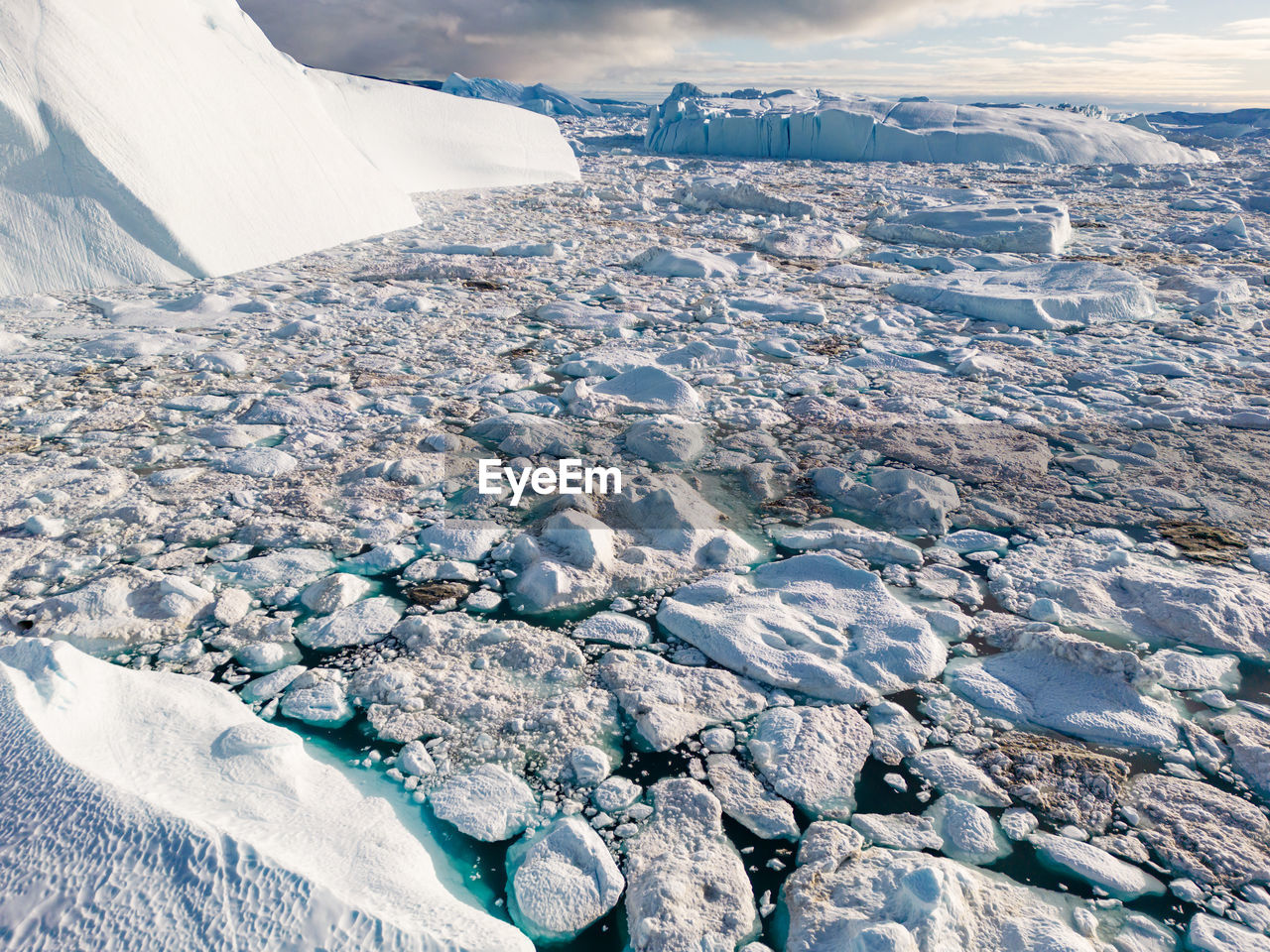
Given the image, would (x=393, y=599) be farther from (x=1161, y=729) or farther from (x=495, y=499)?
(x=1161, y=729)

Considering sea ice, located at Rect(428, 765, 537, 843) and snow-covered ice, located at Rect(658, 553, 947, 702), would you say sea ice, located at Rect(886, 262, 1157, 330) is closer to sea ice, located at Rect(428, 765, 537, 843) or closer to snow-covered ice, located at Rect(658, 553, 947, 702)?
snow-covered ice, located at Rect(658, 553, 947, 702)

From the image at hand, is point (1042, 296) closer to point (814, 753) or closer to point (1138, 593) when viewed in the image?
point (1138, 593)

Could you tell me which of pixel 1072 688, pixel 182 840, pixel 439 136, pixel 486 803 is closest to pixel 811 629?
pixel 1072 688

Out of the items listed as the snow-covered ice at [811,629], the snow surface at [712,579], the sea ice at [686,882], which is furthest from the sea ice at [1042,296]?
the sea ice at [686,882]

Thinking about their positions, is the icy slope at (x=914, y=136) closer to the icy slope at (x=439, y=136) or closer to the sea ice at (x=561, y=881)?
the icy slope at (x=439, y=136)

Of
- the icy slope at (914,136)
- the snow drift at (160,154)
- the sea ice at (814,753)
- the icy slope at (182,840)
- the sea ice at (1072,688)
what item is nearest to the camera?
the icy slope at (182,840)

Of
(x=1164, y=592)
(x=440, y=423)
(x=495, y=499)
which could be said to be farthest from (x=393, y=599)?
(x=1164, y=592)
